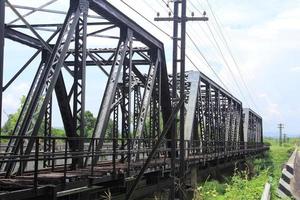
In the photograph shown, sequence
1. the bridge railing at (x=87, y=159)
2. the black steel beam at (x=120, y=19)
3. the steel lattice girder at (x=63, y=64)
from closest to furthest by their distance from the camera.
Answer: the bridge railing at (x=87, y=159) < the steel lattice girder at (x=63, y=64) < the black steel beam at (x=120, y=19)

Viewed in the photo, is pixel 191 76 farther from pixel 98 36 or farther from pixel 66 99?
pixel 66 99

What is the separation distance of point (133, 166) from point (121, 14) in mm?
4847

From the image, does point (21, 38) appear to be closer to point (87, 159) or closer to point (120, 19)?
point (120, 19)

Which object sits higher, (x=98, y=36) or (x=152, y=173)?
(x=98, y=36)

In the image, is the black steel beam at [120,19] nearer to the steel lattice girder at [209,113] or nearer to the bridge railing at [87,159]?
the bridge railing at [87,159]

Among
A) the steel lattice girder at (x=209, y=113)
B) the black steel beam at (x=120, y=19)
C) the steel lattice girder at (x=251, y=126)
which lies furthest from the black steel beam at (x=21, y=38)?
the steel lattice girder at (x=251, y=126)

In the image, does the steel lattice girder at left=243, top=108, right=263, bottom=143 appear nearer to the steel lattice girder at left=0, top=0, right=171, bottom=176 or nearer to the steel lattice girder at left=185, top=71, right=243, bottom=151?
the steel lattice girder at left=185, top=71, right=243, bottom=151

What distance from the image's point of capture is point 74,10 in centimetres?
1396

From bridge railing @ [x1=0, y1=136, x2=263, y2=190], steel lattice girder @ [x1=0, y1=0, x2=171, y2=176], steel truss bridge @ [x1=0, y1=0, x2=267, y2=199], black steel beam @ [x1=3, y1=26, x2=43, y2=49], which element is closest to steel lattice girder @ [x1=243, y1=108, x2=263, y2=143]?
bridge railing @ [x1=0, y1=136, x2=263, y2=190]

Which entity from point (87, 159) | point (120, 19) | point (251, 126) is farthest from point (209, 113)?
point (251, 126)

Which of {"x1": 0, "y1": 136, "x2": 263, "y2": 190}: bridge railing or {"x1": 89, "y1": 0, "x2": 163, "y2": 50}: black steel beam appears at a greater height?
{"x1": 89, "y1": 0, "x2": 163, "y2": 50}: black steel beam

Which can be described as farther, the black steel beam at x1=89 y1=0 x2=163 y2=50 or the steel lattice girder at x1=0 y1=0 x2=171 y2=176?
the black steel beam at x1=89 y1=0 x2=163 y2=50

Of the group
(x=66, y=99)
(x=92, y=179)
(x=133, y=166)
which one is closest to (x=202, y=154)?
(x=133, y=166)

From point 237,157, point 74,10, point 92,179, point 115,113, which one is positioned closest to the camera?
point 92,179
